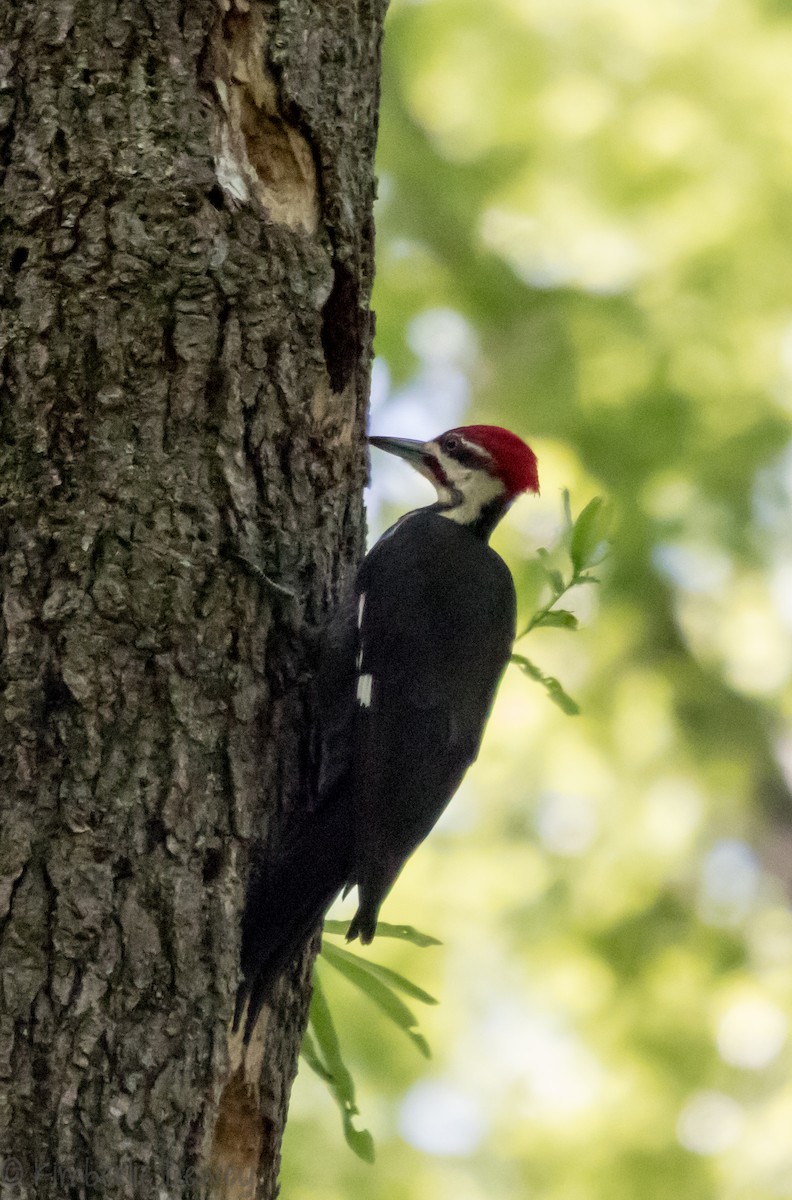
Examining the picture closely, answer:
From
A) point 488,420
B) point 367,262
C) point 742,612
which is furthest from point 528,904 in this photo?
point 367,262

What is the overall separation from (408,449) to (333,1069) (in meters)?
1.44

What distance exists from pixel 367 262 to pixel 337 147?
199mm

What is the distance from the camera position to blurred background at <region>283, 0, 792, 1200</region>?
473cm

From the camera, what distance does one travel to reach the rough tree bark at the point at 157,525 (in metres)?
1.62

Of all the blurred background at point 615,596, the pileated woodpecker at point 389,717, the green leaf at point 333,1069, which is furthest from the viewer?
the blurred background at point 615,596

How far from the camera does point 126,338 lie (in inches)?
74.9

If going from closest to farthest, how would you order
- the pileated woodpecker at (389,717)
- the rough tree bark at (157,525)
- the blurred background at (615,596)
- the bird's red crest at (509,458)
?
the rough tree bark at (157,525) → the pileated woodpecker at (389,717) → the bird's red crest at (509,458) → the blurred background at (615,596)

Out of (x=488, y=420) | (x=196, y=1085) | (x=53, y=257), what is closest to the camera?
(x=196, y=1085)

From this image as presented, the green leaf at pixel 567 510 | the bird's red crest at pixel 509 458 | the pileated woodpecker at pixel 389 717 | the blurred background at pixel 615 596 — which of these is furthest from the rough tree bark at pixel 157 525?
the blurred background at pixel 615 596

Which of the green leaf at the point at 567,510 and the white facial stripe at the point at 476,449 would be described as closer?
the green leaf at the point at 567,510

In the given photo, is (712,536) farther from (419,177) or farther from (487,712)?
(487,712)

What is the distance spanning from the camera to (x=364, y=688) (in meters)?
2.39

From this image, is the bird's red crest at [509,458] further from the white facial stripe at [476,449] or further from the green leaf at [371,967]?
the green leaf at [371,967]

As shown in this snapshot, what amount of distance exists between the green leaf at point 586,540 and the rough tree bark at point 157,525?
1.40 ft
